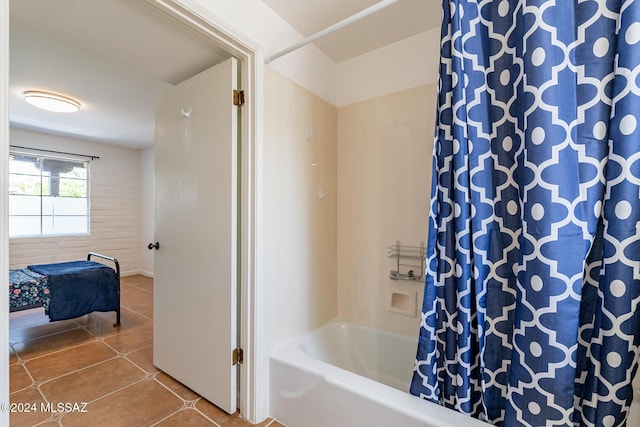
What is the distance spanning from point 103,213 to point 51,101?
2509 mm

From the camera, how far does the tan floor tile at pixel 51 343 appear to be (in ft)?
7.86

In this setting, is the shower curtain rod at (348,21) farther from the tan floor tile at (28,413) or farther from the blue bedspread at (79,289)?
the blue bedspread at (79,289)

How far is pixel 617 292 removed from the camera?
867 millimetres

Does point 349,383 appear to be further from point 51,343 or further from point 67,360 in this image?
point 51,343

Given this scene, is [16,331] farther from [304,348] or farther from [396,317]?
[396,317]

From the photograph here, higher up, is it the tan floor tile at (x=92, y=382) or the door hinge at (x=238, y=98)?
the door hinge at (x=238, y=98)

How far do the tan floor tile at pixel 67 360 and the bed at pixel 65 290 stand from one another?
0.43 metres

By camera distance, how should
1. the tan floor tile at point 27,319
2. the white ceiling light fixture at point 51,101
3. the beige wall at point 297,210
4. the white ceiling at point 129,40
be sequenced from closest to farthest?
the white ceiling at point 129,40, the beige wall at point 297,210, the white ceiling light fixture at point 51,101, the tan floor tile at point 27,319

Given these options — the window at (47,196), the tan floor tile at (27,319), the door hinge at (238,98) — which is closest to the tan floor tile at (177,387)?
the door hinge at (238,98)

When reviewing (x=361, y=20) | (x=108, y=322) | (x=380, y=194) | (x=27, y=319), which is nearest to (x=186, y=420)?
(x=380, y=194)

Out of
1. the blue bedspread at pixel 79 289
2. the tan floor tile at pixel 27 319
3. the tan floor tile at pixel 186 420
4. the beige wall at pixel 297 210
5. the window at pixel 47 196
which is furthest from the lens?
the window at pixel 47 196

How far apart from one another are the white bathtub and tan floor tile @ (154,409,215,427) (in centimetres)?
39

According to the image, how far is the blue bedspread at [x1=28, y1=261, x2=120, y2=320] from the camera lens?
105 inches

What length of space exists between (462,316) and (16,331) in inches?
154
